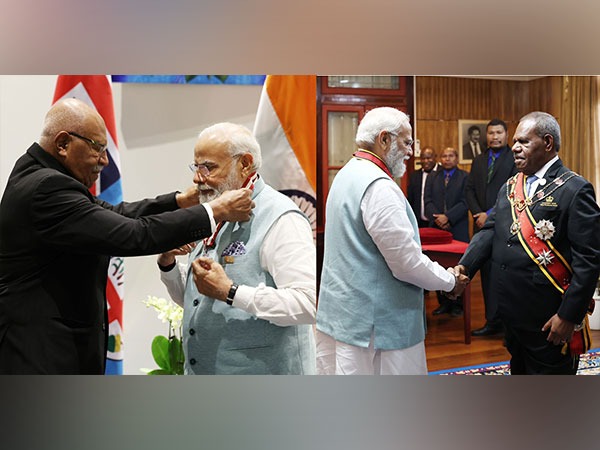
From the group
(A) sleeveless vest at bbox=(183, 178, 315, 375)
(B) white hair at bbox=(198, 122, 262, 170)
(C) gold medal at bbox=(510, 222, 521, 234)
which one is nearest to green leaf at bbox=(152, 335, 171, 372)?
(A) sleeveless vest at bbox=(183, 178, 315, 375)

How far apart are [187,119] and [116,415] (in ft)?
5.00

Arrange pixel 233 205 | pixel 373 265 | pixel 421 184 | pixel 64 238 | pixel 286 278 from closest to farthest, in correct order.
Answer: pixel 64 238
pixel 233 205
pixel 286 278
pixel 373 265
pixel 421 184

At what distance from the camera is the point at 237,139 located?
3191mm

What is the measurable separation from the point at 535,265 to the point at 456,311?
1.40ft

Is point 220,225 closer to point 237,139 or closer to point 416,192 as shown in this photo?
point 237,139

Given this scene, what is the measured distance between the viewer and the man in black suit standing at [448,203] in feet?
11.3

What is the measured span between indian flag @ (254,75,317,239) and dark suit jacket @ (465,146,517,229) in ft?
2.56

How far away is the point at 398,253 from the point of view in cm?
328

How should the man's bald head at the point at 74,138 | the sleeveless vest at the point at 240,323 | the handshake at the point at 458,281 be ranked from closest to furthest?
1. the man's bald head at the point at 74,138
2. the sleeveless vest at the point at 240,323
3. the handshake at the point at 458,281

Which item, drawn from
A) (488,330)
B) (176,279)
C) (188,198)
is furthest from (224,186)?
(488,330)

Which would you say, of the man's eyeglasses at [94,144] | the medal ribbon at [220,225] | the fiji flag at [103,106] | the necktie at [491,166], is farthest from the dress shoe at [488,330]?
the man's eyeglasses at [94,144]

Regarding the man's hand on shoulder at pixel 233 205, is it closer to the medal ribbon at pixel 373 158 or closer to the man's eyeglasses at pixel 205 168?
the man's eyeglasses at pixel 205 168

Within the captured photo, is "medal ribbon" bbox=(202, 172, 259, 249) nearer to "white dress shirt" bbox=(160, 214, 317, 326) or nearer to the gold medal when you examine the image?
"white dress shirt" bbox=(160, 214, 317, 326)

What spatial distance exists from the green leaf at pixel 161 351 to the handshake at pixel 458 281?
134 centimetres
